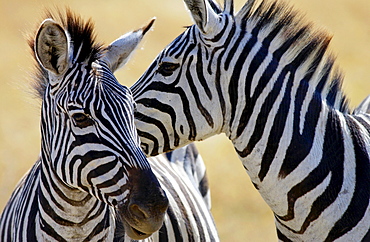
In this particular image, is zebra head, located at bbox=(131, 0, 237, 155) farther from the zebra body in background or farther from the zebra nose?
the zebra nose

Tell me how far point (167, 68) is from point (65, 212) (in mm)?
1619

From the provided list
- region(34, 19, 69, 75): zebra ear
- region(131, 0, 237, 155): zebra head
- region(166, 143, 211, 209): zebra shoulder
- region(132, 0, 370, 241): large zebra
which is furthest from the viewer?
region(166, 143, 211, 209): zebra shoulder

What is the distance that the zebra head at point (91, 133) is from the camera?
166 inches

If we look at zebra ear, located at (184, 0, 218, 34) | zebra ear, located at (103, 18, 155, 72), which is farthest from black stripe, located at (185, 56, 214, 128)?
zebra ear, located at (103, 18, 155, 72)

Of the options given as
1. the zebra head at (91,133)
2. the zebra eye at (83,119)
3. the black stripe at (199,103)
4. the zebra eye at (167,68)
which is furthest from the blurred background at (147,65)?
the zebra eye at (83,119)

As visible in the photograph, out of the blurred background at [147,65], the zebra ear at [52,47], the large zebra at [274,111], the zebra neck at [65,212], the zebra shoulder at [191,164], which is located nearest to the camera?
the zebra ear at [52,47]

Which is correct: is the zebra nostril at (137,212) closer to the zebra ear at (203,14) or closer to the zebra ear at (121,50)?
the zebra ear at (121,50)

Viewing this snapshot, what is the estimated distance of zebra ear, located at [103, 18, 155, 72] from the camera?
5.02 metres

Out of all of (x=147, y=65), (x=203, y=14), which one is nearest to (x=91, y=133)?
A: (x=203, y=14)

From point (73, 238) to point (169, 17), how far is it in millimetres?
24988

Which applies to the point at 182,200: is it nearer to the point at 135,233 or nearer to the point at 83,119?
the point at 135,233

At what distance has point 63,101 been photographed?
4418 millimetres

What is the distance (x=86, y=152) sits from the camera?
14.1ft

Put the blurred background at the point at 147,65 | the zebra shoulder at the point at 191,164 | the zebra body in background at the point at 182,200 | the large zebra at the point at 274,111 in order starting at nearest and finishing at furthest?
the large zebra at the point at 274,111
the zebra body in background at the point at 182,200
the zebra shoulder at the point at 191,164
the blurred background at the point at 147,65
